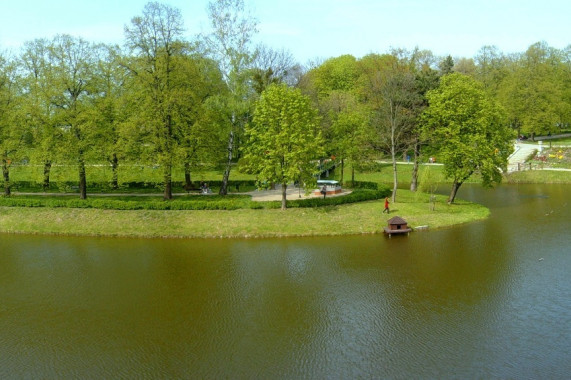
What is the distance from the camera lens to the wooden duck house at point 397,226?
38.3 metres

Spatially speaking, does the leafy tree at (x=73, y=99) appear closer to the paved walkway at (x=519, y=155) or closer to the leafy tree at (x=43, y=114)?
the leafy tree at (x=43, y=114)

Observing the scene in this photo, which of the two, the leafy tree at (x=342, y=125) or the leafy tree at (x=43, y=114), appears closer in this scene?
the leafy tree at (x=43, y=114)

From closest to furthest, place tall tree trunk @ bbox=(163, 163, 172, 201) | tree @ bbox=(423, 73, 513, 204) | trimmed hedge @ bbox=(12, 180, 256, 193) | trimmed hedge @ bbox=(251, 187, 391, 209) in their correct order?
1. trimmed hedge @ bbox=(251, 187, 391, 209)
2. tall tree trunk @ bbox=(163, 163, 172, 201)
3. tree @ bbox=(423, 73, 513, 204)
4. trimmed hedge @ bbox=(12, 180, 256, 193)

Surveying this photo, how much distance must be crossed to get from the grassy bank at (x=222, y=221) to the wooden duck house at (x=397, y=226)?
1425mm

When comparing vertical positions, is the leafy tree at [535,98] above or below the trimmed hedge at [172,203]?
above

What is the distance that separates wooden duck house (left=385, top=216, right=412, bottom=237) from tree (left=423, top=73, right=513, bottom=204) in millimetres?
11471

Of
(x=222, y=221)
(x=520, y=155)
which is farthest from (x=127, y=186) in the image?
(x=520, y=155)

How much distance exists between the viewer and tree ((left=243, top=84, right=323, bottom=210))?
4184cm

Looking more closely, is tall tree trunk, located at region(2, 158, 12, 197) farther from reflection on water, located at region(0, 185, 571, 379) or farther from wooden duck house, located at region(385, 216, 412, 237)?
wooden duck house, located at region(385, 216, 412, 237)

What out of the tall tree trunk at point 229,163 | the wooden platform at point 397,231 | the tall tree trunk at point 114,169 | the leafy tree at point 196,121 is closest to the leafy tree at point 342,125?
the tall tree trunk at point 229,163

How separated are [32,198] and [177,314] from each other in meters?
33.9

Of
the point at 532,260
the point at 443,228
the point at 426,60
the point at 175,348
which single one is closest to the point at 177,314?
the point at 175,348

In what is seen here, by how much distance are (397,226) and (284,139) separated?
13263 millimetres

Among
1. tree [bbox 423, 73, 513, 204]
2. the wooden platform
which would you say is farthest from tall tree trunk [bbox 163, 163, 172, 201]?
tree [bbox 423, 73, 513, 204]
